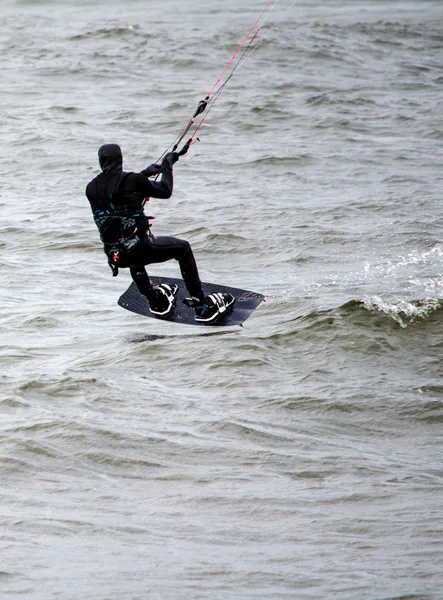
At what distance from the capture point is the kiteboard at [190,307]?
10.9 metres

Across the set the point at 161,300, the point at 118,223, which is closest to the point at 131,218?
the point at 118,223

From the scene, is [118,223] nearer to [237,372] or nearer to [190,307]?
[190,307]

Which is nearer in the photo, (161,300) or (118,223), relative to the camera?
(118,223)

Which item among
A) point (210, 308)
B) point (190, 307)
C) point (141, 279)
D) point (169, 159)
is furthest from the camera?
point (190, 307)

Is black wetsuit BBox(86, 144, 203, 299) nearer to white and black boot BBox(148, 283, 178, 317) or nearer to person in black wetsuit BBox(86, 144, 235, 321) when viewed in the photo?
person in black wetsuit BBox(86, 144, 235, 321)

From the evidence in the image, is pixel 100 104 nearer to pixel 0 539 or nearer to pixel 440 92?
pixel 440 92

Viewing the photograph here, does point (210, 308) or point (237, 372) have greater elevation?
point (210, 308)

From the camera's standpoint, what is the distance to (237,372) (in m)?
9.91

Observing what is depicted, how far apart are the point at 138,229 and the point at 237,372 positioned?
170 centimetres

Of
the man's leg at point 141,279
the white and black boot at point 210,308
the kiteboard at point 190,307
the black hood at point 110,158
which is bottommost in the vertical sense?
the kiteboard at point 190,307

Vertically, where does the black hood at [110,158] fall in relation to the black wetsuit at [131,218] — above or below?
above

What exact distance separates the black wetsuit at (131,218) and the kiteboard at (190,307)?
0.37m

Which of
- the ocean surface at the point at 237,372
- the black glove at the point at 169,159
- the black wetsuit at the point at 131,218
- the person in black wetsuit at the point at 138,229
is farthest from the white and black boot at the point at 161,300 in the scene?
the black glove at the point at 169,159

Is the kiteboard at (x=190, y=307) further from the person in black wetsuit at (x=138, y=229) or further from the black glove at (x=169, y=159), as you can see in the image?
the black glove at (x=169, y=159)
